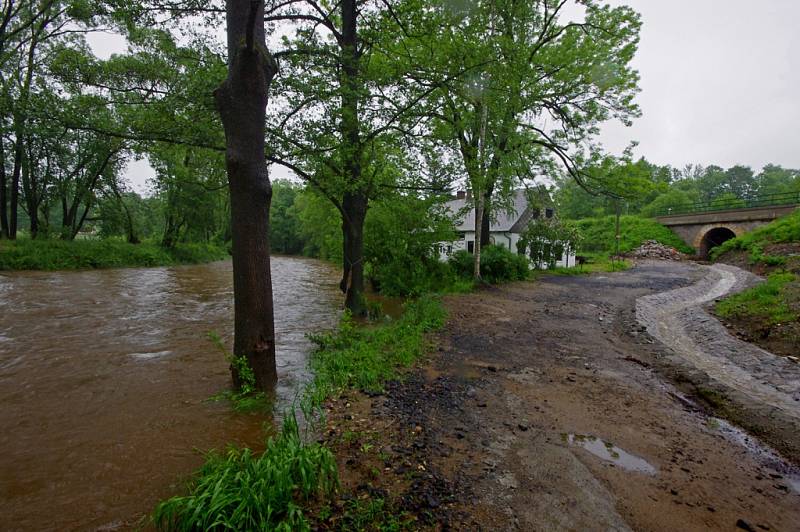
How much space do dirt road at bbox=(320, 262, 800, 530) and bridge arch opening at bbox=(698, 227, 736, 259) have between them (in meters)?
35.6

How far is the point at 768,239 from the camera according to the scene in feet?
81.1

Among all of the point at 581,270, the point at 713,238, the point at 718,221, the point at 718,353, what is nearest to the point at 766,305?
the point at 718,353

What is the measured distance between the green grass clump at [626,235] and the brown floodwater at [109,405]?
116ft

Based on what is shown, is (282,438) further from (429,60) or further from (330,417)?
(429,60)

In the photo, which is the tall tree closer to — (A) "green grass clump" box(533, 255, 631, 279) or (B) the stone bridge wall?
(A) "green grass clump" box(533, 255, 631, 279)

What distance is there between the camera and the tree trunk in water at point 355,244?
365 inches

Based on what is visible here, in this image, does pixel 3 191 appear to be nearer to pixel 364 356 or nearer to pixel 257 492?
pixel 364 356

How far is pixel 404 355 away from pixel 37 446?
4.44 m

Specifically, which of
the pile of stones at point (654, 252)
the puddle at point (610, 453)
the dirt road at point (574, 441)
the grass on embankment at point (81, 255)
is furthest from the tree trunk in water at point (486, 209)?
the pile of stones at point (654, 252)

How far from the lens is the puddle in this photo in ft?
11.1

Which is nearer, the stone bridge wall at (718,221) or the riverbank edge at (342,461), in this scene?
the riverbank edge at (342,461)

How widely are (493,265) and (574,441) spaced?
13.6 meters

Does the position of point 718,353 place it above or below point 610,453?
below

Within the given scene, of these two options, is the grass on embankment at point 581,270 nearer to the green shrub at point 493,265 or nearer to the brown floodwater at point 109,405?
the green shrub at point 493,265
